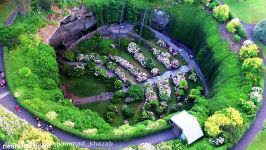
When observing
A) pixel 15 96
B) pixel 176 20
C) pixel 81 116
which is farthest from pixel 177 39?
pixel 15 96

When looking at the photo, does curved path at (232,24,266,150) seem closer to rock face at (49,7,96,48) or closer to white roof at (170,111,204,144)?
white roof at (170,111,204,144)

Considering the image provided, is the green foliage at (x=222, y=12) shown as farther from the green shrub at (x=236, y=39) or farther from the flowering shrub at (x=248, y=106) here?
the flowering shrub at (x=248, y=106)

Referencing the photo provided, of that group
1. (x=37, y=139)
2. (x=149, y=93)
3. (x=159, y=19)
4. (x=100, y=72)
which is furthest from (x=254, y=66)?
(x=37, y=139)

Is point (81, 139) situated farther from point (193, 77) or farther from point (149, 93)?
point (193, 77)

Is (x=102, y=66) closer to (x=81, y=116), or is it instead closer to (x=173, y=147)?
(x=81, y=116)

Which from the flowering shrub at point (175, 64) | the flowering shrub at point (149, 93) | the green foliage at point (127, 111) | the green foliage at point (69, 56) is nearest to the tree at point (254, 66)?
the flowering shrub at point (175, 64)

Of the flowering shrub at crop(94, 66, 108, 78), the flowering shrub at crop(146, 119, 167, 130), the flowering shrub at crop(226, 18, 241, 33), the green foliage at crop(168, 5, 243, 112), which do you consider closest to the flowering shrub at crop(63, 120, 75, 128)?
the flowering shrub at crop(146, 119, 167, 130)
